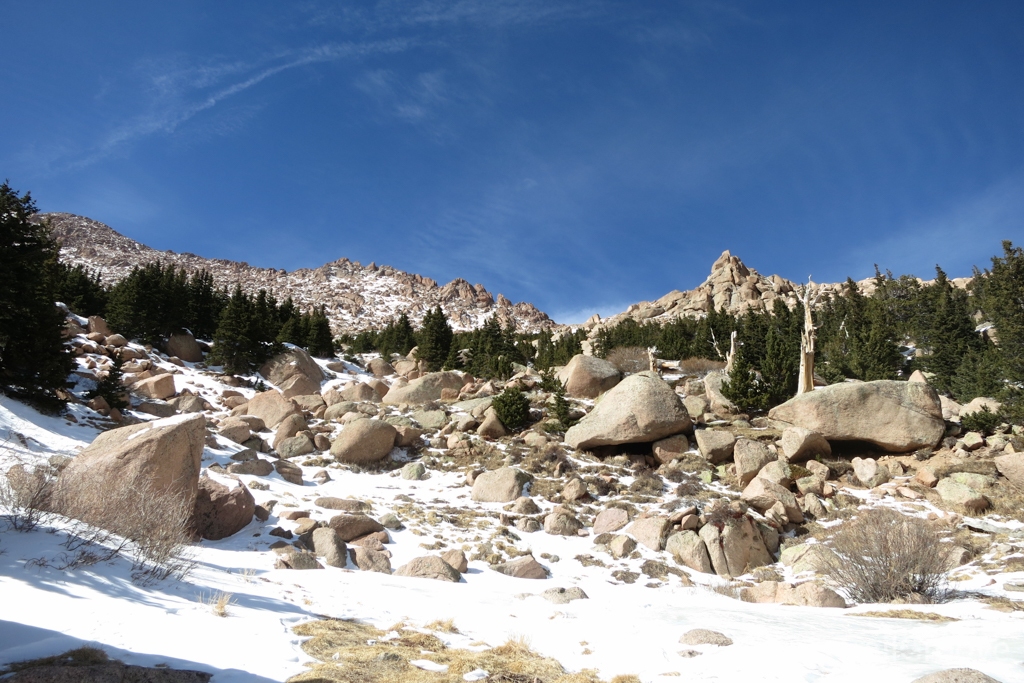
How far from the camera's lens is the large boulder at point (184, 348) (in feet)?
121

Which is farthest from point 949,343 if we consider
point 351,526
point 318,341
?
point 318,341

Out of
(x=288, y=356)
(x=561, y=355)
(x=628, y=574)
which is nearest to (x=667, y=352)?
(x=561, y=355)

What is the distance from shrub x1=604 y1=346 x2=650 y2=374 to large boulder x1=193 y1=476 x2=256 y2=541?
30609mm

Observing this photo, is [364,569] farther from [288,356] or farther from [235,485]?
[288,356]

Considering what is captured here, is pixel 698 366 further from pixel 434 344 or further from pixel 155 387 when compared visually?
pixel 155 387

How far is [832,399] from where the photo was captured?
2111 centimetres

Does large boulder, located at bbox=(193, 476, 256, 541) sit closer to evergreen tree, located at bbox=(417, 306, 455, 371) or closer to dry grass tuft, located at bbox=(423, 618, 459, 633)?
dry grass tuft, located at bbox=(423, 618, 459, 633)

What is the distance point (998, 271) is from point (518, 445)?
26401mm

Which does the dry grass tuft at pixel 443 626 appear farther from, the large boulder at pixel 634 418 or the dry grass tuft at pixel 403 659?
the large boulder at pixel 634 418

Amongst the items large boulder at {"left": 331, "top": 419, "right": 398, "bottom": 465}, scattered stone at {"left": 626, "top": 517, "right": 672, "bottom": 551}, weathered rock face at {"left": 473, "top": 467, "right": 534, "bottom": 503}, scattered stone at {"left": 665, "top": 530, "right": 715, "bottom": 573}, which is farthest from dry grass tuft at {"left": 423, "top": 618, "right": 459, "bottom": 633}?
large boulder at {"left": 331, "top": 419, "right": 398, "bottom": 465}

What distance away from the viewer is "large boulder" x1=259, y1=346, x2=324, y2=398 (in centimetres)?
3541

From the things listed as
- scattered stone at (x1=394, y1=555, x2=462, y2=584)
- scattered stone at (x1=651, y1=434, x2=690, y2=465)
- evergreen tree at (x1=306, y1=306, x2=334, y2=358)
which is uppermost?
evergreen tree at (x1=306, y1=306, x2=334, y2=358)

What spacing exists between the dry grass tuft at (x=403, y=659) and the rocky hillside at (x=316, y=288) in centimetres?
13238

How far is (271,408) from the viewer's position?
84.5 ft
